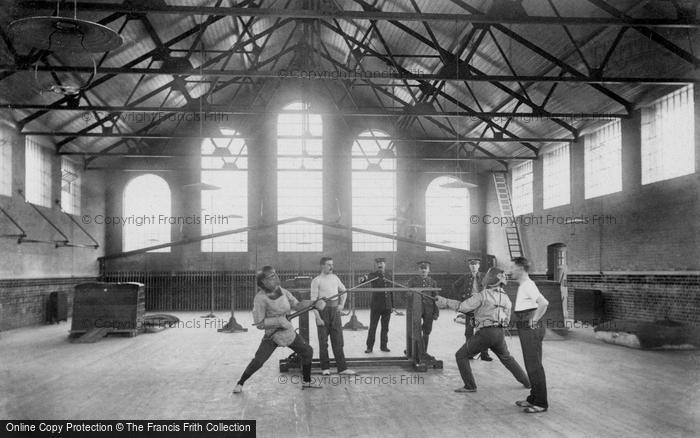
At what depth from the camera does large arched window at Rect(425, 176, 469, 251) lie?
69.2ft

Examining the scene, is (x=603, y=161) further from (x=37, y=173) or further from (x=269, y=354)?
(x=37, y=173)

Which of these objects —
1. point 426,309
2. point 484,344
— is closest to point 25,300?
point 426,309

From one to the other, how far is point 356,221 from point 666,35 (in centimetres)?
1220

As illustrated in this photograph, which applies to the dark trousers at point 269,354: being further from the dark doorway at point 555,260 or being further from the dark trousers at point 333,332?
the dark doorway at point 555,260

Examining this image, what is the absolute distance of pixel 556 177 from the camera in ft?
54.7

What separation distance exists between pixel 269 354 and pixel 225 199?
1452cm

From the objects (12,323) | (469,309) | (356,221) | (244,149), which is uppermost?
(244,149)

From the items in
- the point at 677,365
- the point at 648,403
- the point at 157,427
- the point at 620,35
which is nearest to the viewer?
the point at 157,427

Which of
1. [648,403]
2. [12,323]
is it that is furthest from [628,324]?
[12,323]

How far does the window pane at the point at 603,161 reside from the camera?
44.1 ft

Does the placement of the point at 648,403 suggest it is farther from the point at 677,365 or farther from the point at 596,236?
the point at 596,236

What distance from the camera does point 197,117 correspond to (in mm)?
20406

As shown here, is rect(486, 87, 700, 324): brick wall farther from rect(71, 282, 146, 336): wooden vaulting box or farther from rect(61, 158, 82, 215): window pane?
rect(61, 158, 82, 215): window pane

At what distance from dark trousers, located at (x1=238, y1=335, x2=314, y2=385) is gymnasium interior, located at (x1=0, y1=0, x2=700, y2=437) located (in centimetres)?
26
